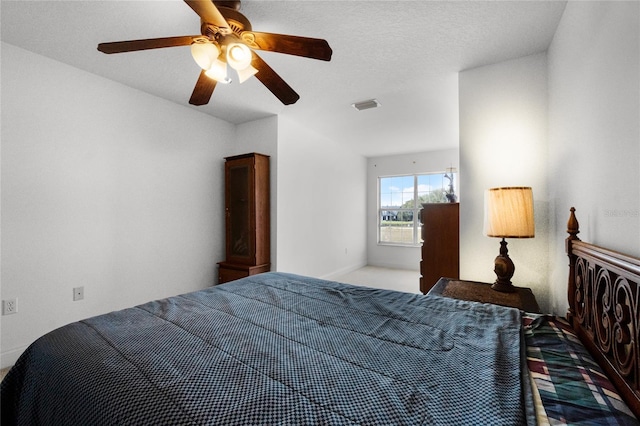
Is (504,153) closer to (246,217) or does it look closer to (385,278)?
(246,217)

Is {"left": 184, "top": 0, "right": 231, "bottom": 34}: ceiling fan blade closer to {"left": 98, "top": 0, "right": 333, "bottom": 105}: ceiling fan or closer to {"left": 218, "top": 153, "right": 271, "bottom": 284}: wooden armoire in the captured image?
{"left": 98, "top": 0, "right": 333, "bottom": 105}: ceiling fan

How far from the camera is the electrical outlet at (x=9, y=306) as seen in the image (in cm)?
221

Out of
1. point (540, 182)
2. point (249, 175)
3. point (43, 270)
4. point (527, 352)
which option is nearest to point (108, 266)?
point (43, 270)

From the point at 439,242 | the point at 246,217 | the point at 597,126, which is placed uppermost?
the point at 597,126

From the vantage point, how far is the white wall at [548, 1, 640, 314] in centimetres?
100

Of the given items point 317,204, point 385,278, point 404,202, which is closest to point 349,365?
point 317,204

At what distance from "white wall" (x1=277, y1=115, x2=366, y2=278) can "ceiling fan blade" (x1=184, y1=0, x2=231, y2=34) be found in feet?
7.81

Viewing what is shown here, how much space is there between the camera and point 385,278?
5.17 meters

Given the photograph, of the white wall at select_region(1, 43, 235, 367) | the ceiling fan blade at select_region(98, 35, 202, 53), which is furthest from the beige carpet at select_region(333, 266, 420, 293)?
the ceiling fan blade at select_region(98, 35, 202, 53)

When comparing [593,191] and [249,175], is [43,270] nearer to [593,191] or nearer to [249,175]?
[249,175]

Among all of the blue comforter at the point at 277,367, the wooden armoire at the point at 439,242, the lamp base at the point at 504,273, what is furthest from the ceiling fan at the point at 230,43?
the wooden armoire at the point at 439,242

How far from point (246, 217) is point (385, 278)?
2.85m

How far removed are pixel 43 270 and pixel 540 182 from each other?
4.18m

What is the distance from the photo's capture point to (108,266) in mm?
2801
